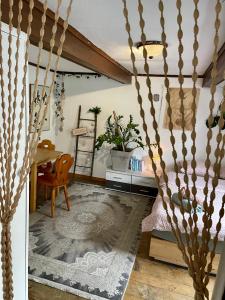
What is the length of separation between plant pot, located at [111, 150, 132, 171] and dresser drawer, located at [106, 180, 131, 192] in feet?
0.90

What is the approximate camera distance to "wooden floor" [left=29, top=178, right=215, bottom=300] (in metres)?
1.97

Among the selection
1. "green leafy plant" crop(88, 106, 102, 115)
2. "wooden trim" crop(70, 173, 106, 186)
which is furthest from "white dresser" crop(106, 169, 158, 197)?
"green leafy plant" crop(88, 106, 102, 115)

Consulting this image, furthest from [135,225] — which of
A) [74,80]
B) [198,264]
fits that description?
[74,80]

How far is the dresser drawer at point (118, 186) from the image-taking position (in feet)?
13.9

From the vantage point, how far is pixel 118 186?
14.1 feet

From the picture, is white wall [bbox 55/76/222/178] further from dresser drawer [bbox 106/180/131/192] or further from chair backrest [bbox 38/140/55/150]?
chair backrest [bbox 38/140/55/150]

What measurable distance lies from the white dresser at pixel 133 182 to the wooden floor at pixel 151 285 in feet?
5.57

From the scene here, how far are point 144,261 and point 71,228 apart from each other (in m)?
1.05

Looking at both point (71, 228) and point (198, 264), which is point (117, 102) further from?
point (198, 264)

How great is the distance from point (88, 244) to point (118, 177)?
1.77m

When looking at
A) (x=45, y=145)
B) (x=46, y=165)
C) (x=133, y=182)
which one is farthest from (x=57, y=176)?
(x=133, y=182)

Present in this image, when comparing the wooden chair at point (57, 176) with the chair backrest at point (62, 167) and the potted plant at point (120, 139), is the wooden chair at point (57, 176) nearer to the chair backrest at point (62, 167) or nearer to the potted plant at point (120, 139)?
the chair backrest at point (62, 167)

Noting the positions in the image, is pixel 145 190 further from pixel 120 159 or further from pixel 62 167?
pixel 62 167

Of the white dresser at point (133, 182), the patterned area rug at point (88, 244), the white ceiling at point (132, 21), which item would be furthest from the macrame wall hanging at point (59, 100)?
the white ceiling at point (132, 21)
